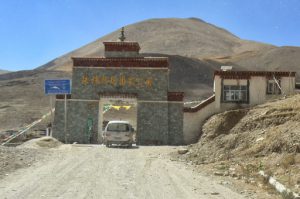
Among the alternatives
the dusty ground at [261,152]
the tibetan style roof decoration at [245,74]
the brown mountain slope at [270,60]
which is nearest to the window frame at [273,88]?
the tibetan style roof decoration at [245,74]

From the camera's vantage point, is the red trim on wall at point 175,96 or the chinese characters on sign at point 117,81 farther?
the chinese characters on sign at point 117,81

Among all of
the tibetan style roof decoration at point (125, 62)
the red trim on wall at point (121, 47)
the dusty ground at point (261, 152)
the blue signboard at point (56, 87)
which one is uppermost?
the red trim on wall at point (121, 47)

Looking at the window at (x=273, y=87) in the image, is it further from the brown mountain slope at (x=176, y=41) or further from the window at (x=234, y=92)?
the brown mountain slope at (x=176, y=41)

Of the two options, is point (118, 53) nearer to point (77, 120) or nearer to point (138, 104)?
point (138, 104)

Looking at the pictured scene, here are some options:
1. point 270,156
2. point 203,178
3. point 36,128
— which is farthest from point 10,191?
point 36,128

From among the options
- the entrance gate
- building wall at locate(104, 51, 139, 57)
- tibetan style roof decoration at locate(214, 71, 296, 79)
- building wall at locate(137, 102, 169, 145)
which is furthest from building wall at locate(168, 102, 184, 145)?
building wall at locate(104, 51, 139, 57)

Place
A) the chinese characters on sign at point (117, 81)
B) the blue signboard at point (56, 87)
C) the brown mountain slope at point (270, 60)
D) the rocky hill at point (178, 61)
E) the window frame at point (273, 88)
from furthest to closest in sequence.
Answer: the brown mountain slope at point (270, 60) → the rocky hill at point (178, 61) → the chinese characters on sign at point (117, 81) → the window frame at point (273, 88) → the blue signboard at point (56, 87)

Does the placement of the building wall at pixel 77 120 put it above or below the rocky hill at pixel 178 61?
below

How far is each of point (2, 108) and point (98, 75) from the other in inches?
1487

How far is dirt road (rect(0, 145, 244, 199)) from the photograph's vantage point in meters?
12.2

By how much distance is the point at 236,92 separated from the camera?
39438 mm

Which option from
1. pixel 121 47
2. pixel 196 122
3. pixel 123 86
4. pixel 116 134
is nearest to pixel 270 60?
pixel 121 47

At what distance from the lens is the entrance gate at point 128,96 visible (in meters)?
39.5

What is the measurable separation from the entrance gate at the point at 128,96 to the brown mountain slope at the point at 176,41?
3878 inches
